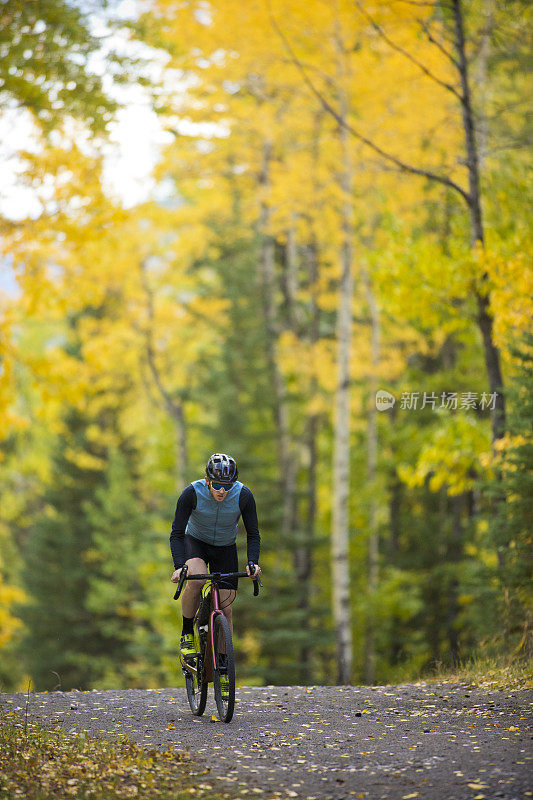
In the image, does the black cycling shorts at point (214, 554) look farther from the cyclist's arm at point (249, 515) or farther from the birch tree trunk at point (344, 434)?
the birch tree trunk at point (344, 434)

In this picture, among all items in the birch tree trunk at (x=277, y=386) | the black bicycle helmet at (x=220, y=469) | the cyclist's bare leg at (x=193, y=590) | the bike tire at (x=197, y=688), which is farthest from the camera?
the birch tree trunk at (x=277, y=386)

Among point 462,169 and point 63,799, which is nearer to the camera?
point 63,799

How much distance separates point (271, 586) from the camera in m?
18.5

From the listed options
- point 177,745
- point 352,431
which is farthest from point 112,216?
point 352,431

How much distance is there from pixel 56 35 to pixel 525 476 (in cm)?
703

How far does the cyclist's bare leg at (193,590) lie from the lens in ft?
20.9

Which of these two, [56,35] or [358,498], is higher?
[56,35]

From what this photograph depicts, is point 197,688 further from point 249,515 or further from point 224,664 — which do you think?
point 249,515

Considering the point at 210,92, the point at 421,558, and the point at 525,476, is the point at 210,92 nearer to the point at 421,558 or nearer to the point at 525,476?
the point at 525,476

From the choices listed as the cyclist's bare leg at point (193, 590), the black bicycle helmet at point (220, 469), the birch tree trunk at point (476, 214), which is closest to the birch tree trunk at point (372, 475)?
the birch tree trunk at point (476, 214)

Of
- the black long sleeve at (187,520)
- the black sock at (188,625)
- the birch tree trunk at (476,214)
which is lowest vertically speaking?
the black sock at (188,625)

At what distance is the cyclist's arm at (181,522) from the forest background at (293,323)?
4.07 metres

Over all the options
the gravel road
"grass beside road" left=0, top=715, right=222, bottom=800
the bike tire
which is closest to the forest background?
the gravel road

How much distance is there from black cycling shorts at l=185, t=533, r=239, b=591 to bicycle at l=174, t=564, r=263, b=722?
130 millimetres
